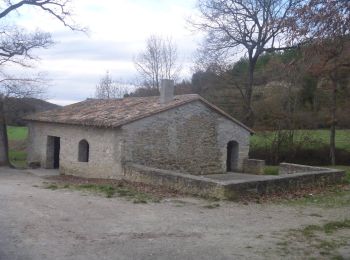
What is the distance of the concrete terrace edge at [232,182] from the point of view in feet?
43.4

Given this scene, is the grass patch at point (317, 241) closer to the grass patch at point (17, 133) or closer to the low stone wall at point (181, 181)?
the low stone wall at point (181, 181)

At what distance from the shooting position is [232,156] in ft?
80.5

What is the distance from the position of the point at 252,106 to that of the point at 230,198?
77.0 feet

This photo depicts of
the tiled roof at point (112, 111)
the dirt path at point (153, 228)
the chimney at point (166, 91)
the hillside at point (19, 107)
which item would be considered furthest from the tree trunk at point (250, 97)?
the dirt path at point (153, 228)

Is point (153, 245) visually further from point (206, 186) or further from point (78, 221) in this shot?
point (206, 186)

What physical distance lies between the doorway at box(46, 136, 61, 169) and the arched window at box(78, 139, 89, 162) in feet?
12.7

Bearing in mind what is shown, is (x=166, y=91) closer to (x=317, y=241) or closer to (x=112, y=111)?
(x=112, y=111)

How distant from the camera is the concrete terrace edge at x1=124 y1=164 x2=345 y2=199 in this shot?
43.4 ft

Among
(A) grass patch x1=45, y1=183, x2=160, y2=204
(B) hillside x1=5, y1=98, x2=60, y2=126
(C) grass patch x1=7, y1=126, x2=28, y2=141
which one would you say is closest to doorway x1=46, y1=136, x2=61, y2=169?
(B) hillside x1=5, y1=98, x2=60, y2=126

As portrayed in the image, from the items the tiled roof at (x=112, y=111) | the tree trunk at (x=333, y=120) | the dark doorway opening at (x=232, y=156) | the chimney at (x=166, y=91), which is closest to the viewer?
the tiled roof at (x=112, y=111)

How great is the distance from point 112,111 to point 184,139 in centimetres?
370

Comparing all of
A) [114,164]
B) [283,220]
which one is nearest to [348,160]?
[114,164]

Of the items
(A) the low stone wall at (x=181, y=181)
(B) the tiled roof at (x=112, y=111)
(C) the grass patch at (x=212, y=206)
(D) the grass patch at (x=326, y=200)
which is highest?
(B) the tiled roof at (x=112, y=111)

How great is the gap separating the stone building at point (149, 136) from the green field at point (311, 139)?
35.1ft
